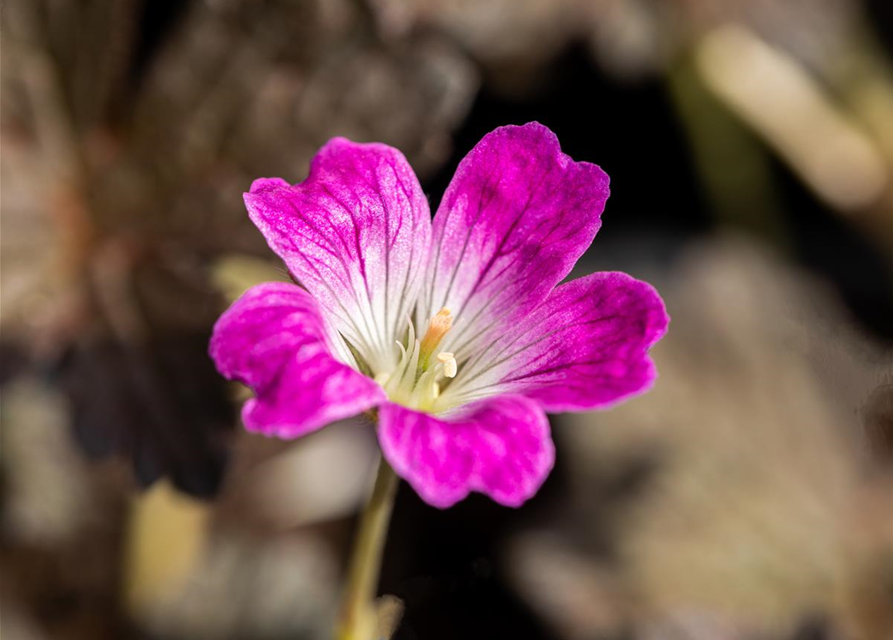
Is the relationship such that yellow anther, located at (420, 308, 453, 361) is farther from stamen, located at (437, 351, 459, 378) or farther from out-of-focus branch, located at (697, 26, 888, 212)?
out-of-focus branch, located at (697, 26, 888, 212)

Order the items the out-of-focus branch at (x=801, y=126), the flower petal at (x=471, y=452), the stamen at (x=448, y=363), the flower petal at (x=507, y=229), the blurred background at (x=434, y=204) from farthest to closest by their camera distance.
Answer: the out-of-focus branch at (x=801, y=126) < the blurred background at (x=434, y=204) < the stamen at (x=448, y=363) < the flower petal at (x=507, y=229) < the flower petal at (x=471, y=452)

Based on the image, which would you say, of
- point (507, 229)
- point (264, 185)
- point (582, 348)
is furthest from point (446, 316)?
point (264, 185)

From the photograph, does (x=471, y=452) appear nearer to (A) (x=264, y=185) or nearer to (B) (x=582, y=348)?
(B) (x=582, y=348)

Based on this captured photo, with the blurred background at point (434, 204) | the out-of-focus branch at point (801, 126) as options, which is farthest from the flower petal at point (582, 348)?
the out-of-focus branch at point (801, 126)

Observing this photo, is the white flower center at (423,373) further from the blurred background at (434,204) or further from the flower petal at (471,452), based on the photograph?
the blurred background at (434,204)

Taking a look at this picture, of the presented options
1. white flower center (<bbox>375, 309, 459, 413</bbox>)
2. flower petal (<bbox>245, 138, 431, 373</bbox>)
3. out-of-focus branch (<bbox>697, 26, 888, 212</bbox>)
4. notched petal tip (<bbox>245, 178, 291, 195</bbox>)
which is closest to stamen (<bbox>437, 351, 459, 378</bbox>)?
white flower center (<bbox>375, 309, 459, 413</bbox>)

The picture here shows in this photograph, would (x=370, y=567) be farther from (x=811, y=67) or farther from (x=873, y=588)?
(x=811, y=67)

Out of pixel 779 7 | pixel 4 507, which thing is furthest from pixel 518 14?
pixel 4 507

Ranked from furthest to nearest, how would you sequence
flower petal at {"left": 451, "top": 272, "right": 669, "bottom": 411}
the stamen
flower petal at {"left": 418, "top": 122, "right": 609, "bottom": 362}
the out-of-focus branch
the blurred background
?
the out-of-focus branch < the blurred background < the stamen < flower petal at {"left": 418, "top": 122, "right": 609, "bottom": 362} < flower petal at {"left": 451, "top": 272, "right": 669, "bottom": 411}
